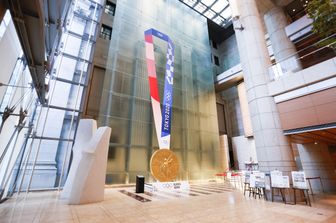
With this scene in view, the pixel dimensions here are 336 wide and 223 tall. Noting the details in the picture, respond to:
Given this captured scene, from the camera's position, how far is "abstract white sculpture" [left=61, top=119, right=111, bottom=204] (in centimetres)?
440

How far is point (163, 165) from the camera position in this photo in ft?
24.3

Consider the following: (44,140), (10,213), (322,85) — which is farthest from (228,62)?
(10,213)

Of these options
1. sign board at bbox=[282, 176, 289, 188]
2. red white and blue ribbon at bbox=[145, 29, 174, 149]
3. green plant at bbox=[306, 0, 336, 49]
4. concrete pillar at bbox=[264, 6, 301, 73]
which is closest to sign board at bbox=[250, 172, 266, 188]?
sign board at bbox=[282, 176, 289, 188]

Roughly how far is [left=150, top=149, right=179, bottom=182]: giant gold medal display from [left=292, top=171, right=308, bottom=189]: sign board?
4404 mm

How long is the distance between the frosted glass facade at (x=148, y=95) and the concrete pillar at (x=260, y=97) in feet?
16.4

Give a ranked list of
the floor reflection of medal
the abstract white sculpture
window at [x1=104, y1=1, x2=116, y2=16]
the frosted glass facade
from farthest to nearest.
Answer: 1. window at [x1=104, y1=1, x2=116, y2=16]
2. the frosted glass facade
3. the floor reflection of medal
4. the abstract white sculpture

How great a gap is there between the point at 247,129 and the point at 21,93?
574 inches

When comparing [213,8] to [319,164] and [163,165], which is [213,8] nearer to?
[319,164]

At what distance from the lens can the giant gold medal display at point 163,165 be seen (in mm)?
7145

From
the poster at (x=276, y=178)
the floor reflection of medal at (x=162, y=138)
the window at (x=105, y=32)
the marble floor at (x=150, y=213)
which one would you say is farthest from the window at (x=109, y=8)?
the poster at (x=276, y=178)

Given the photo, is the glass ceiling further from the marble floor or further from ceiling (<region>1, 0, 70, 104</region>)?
the marble floor

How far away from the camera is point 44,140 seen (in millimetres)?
7465

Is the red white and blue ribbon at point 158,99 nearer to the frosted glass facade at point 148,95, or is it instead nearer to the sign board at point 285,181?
the frosted glass facade at point 148,95

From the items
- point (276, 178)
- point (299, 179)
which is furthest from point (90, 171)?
point (299, 179)
